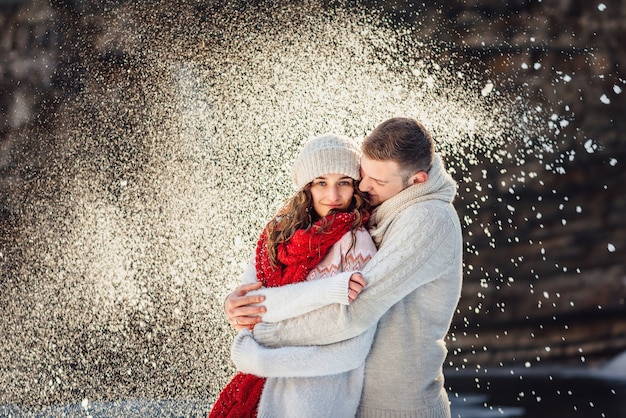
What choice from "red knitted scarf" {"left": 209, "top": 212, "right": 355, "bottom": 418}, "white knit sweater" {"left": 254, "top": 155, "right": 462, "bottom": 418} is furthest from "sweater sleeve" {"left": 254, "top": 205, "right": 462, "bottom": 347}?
"red knitted scarf" {"left": 209, "top": 212, "right": 355, "bottom": 418}

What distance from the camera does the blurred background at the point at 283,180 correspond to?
14.6 feet

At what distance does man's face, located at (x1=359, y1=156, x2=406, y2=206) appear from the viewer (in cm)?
180

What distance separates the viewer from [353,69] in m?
4.70

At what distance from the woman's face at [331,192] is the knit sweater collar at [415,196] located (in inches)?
3.7

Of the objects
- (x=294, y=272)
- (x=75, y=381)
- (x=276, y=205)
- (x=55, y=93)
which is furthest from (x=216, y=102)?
Answer: (x=294, y=272)

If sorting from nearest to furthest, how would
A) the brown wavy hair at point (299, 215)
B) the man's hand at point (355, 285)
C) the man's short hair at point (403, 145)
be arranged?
the man's hand at point (355, 285) < the man's short hair at point (403, 145) < the brown wavy hair at point (299, 215)

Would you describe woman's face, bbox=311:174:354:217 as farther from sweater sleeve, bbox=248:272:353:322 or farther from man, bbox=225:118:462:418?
sweater sleeve, bbox=248:272:353:322

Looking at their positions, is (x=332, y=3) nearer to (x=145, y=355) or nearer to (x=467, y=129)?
(x=467, y=129)

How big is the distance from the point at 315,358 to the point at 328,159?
51 cm

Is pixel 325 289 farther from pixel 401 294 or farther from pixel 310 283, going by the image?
pixel 401 294

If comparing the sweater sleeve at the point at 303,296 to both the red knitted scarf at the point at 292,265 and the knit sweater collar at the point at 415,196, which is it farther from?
the knit sweater collar at the point at 415,196

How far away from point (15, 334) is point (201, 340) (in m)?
1.44

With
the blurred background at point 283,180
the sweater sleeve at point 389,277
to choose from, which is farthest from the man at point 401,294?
the blurred background at point 283,180

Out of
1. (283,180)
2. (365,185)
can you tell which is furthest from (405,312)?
(283,180)
